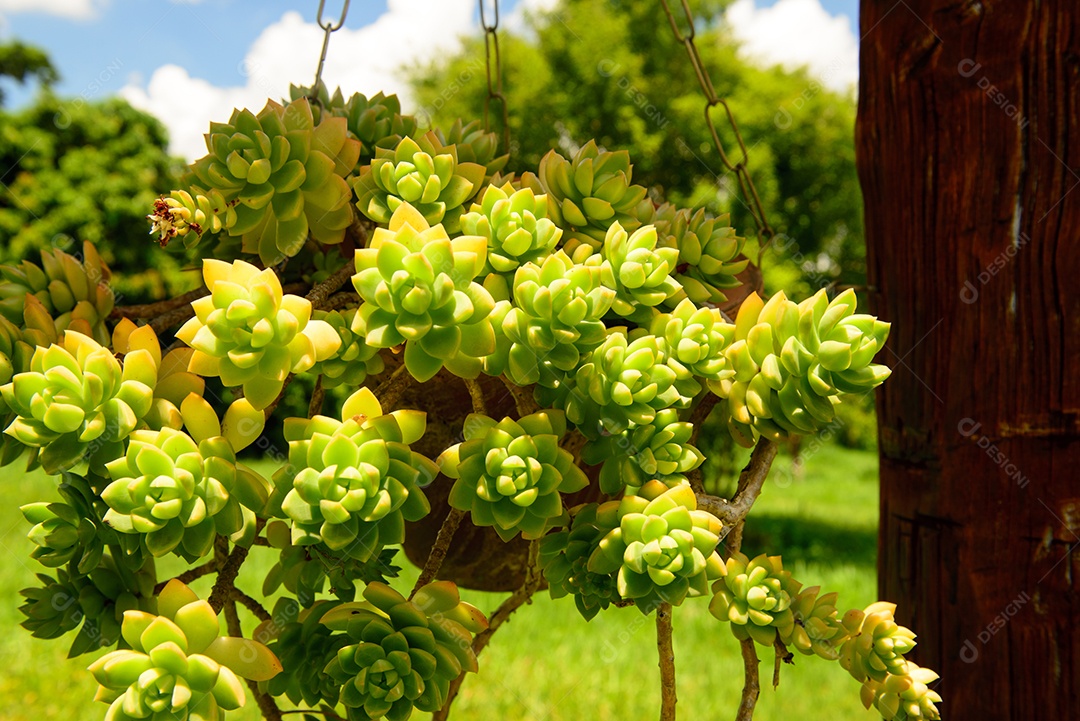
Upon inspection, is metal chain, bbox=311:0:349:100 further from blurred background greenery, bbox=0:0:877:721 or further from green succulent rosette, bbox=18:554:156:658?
blurred background greenery, bbox=0:0:877:721

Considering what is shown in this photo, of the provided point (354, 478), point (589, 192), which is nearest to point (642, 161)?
point (589, 192)

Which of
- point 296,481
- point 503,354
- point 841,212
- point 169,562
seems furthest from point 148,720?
point 841,212

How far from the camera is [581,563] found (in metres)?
0.60

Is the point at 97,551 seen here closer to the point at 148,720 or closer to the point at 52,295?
the point at 148,720

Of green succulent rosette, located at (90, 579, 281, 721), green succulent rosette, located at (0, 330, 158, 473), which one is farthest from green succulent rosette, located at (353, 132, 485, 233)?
green succulent rosette, located at (90, 579, 281, 721)

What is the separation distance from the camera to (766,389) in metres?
0.59

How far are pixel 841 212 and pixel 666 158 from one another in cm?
176

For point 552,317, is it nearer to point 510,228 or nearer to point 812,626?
point 510,228

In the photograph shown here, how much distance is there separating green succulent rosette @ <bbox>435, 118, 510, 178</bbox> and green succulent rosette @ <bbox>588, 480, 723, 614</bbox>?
41cm

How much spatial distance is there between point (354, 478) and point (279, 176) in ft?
0.96

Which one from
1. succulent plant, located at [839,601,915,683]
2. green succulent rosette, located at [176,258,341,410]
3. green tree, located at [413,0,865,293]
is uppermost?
green tree, located at [413,0,865,293]

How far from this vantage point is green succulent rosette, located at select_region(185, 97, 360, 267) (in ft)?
2.06

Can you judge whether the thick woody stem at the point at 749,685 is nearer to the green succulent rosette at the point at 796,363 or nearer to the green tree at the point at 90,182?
the green succulent rosette at the point at 796,363

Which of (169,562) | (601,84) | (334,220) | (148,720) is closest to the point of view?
(148,720)
